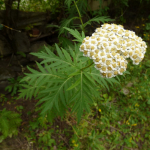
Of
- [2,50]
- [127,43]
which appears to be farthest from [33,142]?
[127,43]

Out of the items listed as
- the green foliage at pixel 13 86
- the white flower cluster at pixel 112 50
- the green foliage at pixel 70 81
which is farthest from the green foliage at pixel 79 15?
the green foliage at pixel 13 86

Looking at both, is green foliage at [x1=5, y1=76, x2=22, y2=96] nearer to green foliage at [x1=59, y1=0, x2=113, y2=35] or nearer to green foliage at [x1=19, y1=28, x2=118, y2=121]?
green foliage at [x1=19, y1=28, x2=118, y2=121]

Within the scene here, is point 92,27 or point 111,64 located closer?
point 111,64

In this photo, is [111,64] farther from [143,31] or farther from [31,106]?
[143,31]

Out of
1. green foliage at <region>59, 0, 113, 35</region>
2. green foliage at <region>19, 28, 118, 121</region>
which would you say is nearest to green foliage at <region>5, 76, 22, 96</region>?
green foliage at <region>19, 28, 118, 121</region>

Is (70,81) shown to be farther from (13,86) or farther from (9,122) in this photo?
(13,86)

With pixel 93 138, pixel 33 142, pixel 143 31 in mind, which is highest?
pixel 143 31

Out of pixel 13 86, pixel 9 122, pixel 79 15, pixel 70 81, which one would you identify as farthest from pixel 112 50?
pixel 13 86

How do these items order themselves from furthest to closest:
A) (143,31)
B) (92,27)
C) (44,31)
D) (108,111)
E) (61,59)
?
(143,31) < (92,27) < (44,31) < (108,111) < (61,59)

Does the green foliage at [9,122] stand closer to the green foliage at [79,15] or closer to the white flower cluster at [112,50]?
the green foliage at [79,15]
